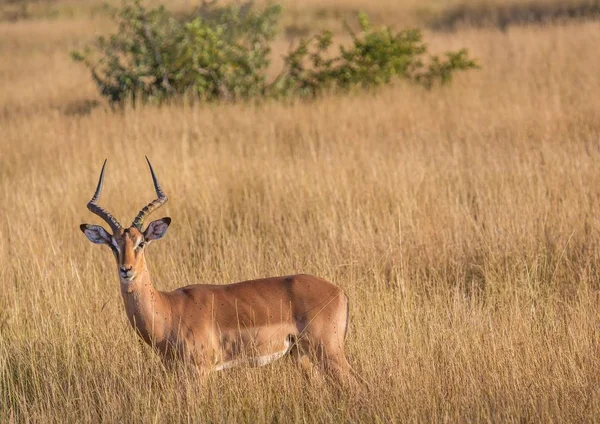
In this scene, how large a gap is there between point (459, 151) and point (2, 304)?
509 cm

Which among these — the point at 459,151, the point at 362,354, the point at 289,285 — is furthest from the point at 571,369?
the point at 459,151

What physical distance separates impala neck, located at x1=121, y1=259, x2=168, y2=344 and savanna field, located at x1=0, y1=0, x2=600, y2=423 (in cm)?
22

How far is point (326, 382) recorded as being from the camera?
4379 mm

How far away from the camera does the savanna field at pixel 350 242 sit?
4281mm

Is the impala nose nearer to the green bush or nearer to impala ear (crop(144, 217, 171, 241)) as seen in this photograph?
impala ear (crop(144, 217, 171, 241))

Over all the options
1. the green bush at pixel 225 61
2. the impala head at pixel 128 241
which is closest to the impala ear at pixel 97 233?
the impala head at pixel 128 241

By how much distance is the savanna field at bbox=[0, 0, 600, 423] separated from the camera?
4281mm

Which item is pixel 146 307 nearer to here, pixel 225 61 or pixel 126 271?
pixel 126 271

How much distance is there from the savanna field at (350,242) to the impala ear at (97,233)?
23.9 inches

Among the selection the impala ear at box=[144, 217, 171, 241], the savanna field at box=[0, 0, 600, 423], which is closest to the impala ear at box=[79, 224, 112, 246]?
the impala ear at box=[144, 217, 171, 241]

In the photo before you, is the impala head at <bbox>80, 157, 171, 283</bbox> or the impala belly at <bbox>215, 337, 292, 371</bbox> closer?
the impala head at <bbox>80, 157, 171, 283</bbox>

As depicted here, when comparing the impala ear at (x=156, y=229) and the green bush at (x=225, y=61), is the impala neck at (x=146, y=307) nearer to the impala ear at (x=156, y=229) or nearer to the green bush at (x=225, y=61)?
the impala ear at (x=156, y=229)

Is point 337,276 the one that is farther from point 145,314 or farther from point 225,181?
point 225,181

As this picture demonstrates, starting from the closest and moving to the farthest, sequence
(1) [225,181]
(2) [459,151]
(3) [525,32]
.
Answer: (1) [225,181] < (2) [459,151] < (3) [525,32]
